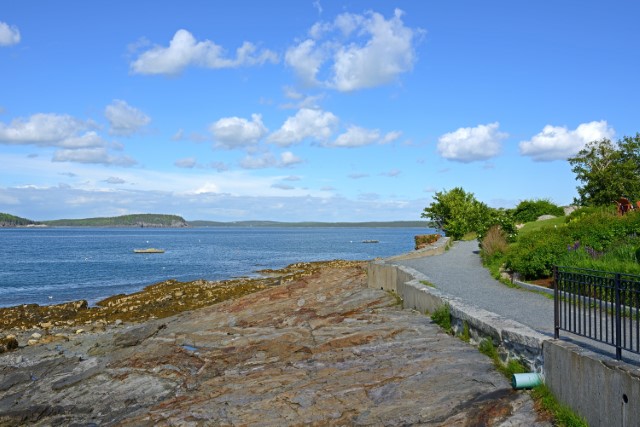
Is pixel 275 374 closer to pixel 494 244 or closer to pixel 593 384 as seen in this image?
pixel 593 384

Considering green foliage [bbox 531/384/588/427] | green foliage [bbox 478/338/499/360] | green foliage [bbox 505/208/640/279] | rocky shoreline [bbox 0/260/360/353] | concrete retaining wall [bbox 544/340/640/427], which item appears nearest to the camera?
concrete retaining wall [bbox 544/340/640/427]

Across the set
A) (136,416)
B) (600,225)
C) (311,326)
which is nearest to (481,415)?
(136,416)

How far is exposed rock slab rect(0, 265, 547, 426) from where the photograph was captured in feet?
28.1

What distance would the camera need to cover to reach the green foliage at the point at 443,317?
39.8ft

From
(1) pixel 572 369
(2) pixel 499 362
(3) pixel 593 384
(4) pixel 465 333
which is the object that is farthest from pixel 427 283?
(3) pixel 593 384

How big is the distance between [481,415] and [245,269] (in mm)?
45380

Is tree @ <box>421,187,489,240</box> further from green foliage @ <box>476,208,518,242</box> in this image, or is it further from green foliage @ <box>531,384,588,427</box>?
green foliage @ <box>531,384,588,427</box>

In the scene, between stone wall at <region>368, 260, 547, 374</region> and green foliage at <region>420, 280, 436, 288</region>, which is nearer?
stone wall at <region>368, 260, 547, 374</region>

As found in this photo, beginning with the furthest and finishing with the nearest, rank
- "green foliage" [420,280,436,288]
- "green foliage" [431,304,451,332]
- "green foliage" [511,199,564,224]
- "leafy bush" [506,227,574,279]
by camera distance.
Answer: "green foliage" [511,199,564,224]
"leafy bush" [506,227,574,279]
"green foliage" [420,280,436,288]
"green foliage" [431,304,451,332]

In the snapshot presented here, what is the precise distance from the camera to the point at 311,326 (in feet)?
49.1

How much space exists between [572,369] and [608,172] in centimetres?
4522

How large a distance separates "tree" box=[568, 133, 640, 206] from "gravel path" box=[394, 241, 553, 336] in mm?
26991

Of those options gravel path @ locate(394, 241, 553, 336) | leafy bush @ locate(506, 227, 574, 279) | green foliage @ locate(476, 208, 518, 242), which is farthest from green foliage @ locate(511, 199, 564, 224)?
leafy bush @ locate(506, 227, 574, 279)

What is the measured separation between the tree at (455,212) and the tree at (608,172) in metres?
9.44
